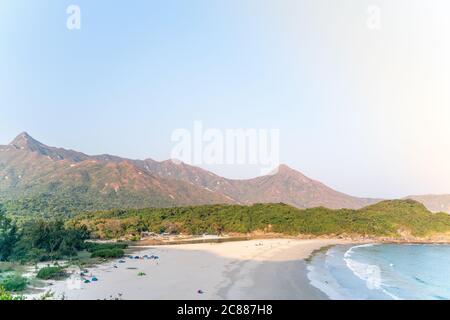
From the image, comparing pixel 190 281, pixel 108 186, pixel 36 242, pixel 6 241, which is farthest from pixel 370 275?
pixel 108 186

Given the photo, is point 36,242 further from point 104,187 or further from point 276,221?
point 104,187

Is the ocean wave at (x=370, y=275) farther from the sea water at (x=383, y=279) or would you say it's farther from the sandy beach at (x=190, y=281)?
the sandy beach at (x=190, y=281)

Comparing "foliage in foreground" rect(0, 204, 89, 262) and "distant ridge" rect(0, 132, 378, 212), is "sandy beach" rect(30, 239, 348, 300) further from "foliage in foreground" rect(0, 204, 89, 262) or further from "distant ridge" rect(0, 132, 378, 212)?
"distant ridge" rect(0, 132, 378, 212)

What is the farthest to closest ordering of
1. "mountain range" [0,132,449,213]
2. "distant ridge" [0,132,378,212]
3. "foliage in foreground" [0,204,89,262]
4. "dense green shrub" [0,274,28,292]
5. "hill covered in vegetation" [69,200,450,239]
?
1. "distant ridge" [0,132,378,212]
2. "mountain range" [0,132,449,213]
3. "hill covered in vegetation" [69,200,450,239]
4. "foliage in foreground" [0,204,89,262]
5. "dense green shrub" [0,274,28,292]

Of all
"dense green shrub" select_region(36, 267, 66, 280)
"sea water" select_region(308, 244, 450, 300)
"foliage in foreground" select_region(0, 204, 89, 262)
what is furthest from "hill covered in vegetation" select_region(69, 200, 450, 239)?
"dense green shrub" select_region(36, 267, 66, 280)
